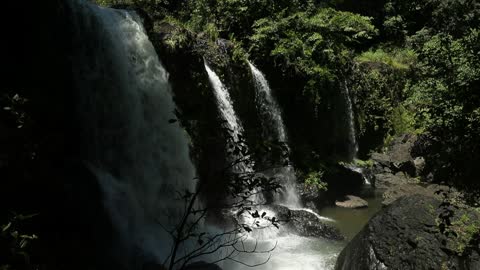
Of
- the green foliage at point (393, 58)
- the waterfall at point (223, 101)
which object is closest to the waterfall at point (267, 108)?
the waterfall at point (223, 101)

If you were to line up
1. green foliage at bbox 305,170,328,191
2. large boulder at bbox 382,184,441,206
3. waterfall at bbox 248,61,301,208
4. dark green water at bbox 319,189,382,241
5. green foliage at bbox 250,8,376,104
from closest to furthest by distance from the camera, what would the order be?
1. dark green water at bbox 319,189,382,241
2. large boulder at bbox 382,184,441,206
3. waterfall at bbox 248,61,301,208
4. green foliage at bbox 305,170,328,191
5. green foliage at bbox 250,8,376,104

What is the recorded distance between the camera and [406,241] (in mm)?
5941

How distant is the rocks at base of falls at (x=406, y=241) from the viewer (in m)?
5.63

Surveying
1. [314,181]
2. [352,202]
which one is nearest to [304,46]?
[314,181]

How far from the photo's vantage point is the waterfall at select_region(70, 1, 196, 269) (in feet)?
26.5

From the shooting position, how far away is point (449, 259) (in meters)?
5.61

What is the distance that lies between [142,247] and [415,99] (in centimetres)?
995

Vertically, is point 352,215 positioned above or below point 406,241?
above

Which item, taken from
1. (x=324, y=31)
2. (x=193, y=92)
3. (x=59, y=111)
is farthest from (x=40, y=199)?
(x=324, y=31)

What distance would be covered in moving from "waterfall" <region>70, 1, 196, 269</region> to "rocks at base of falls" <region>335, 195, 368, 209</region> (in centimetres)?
531

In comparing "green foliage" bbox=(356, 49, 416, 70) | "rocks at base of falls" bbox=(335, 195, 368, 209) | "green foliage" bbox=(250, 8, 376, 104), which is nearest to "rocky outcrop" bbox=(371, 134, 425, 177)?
"rocks at base of falls" bbox=(335, 195, 368, 209)

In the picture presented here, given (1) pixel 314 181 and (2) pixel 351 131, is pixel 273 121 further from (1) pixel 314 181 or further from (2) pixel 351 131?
(2) pixel 351 131

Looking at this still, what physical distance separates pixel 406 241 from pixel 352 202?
21.5 feet

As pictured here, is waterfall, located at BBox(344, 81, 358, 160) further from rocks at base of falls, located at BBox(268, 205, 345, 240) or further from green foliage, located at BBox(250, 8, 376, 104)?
rocks at base of falls, located at BBox(268, 205, 345, 240)
